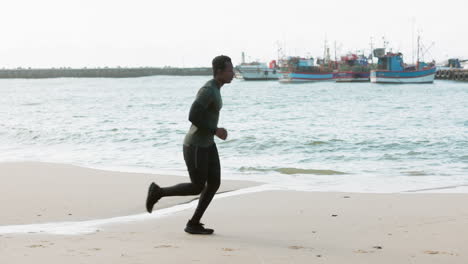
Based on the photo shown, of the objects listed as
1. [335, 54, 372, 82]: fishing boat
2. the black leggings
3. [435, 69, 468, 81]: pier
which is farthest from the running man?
[335, 54, 372, 82]: fishing boat

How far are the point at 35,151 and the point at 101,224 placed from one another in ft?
33.2

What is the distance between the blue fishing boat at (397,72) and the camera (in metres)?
96.1

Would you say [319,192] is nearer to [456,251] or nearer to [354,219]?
[354,219]

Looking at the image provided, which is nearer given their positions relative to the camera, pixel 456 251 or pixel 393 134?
pixel 456 251

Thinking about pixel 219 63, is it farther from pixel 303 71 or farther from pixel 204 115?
pixel 303 71

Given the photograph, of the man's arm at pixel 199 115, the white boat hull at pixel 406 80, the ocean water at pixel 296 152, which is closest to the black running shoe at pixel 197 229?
the man's arm at pixel 199 115

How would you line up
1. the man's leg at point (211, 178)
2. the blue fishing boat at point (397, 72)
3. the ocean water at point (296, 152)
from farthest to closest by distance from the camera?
the blue fishing boat at point (397, 72) → the ocean water at point (296, 152) → the man's leg at point (211, 178)

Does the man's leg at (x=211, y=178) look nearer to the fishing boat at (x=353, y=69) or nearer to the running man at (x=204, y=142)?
the running man at (x=204, y=142)

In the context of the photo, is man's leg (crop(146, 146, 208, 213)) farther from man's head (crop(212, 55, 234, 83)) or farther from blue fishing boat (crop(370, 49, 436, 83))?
blue fishing boat (crop(370, 49, 436, 83))

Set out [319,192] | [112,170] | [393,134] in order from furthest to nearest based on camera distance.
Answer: [393,134] < [112,170] < [319,192]

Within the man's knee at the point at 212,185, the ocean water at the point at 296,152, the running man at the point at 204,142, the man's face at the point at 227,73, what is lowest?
the ocean water at the point at 296,152

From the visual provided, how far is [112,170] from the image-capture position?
453 inches

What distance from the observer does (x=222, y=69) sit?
5.55 metres

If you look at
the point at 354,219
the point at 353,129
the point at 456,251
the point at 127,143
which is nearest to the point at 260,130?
the point at 353,129
